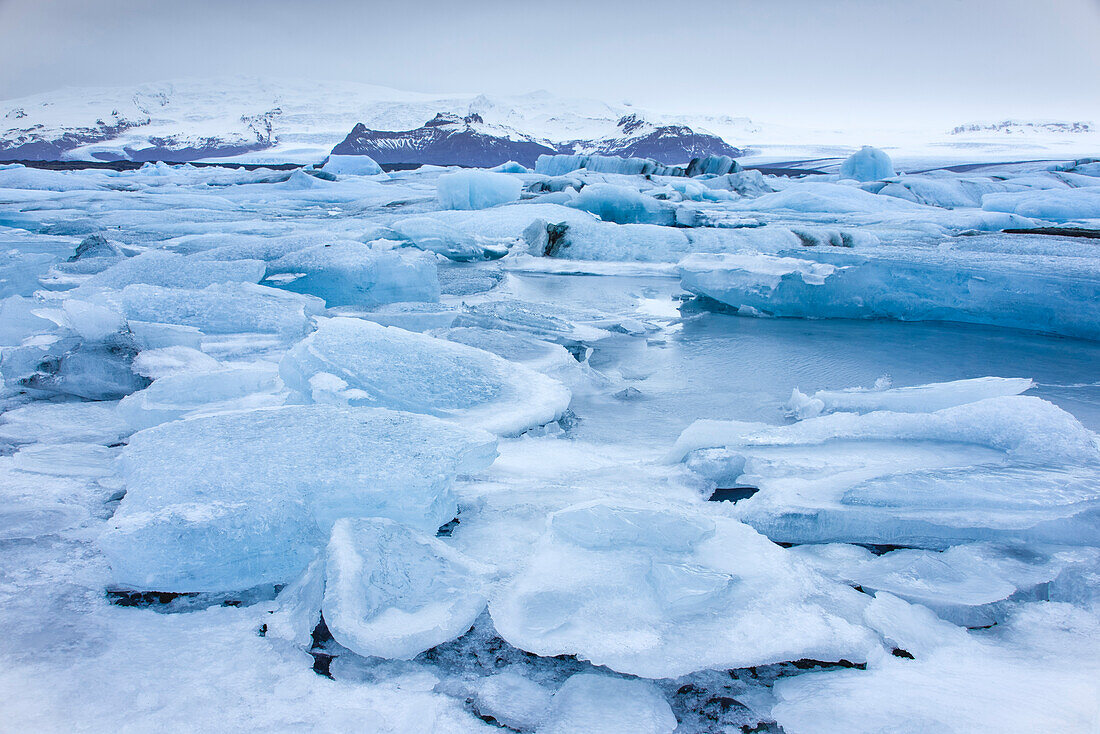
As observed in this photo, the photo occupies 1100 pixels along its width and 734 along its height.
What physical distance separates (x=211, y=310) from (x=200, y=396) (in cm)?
106

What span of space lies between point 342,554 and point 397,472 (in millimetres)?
197

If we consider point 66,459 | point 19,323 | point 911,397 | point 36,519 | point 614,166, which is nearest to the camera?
point 36,519

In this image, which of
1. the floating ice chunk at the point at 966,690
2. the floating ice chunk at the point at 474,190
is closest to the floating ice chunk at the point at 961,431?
the floating ice chunk at the point at 966,690

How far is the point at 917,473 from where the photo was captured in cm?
137

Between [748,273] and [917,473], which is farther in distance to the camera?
[748,273]

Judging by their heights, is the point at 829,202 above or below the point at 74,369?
above

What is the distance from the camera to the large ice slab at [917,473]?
1236mm

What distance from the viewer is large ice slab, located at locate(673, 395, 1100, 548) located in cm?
124

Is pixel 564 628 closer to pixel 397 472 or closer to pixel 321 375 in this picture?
pixel 397 472

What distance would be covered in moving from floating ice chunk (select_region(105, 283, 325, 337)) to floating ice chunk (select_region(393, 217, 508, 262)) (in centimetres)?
263

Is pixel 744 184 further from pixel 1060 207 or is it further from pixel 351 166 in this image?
pixel 351 166

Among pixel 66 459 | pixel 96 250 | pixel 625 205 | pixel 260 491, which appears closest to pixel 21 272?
pixel 96 250

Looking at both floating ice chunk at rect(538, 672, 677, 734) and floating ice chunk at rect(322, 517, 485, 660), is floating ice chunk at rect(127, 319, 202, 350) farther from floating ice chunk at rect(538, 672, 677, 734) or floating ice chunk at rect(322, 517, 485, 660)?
floating ice chunk at rect(538, 672, 677, 734)

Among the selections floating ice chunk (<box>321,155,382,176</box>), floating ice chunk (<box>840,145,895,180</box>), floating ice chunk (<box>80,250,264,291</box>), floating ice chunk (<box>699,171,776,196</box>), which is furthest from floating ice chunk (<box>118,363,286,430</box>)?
floating ice chunk (<box>321,155,382,176</box>)
